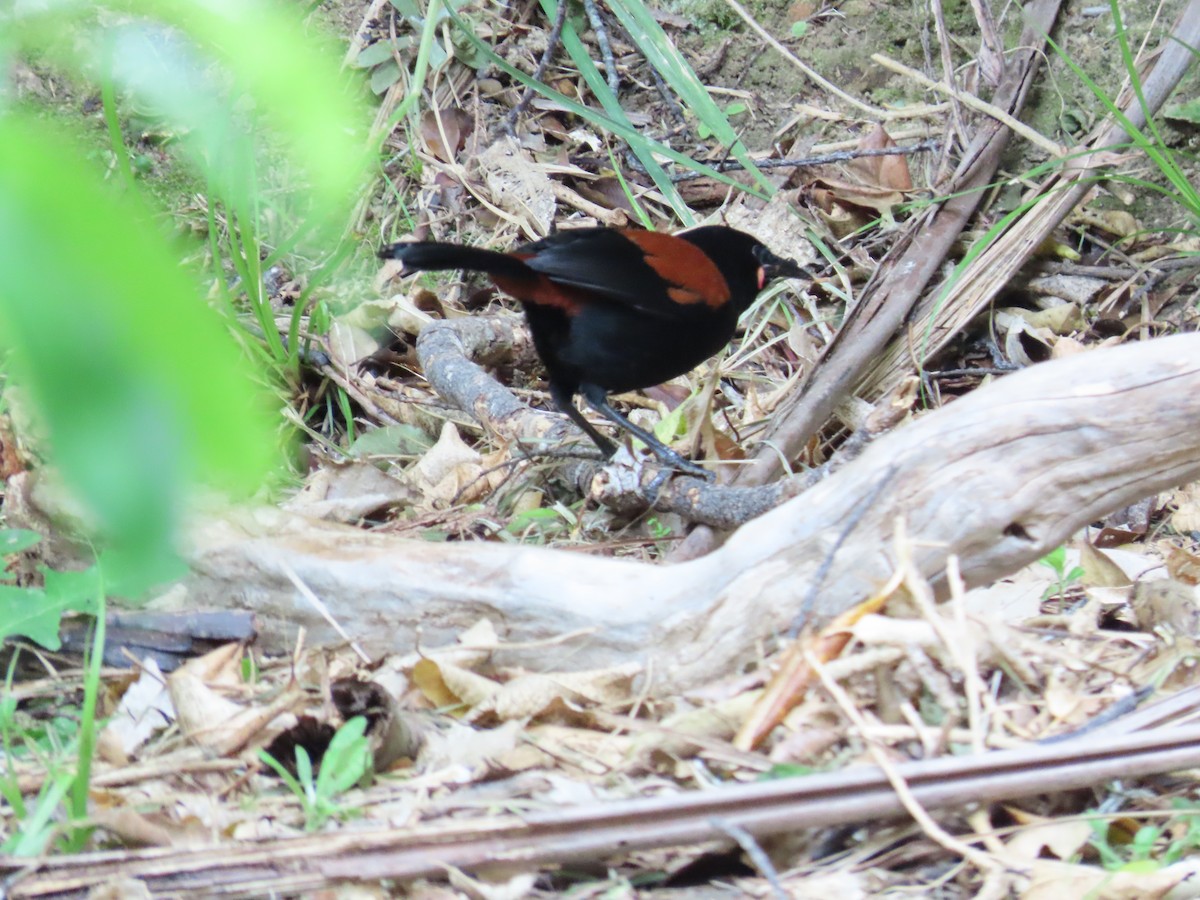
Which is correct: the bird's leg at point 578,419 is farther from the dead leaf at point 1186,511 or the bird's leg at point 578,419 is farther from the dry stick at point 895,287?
the dead leaf at point 1186,511

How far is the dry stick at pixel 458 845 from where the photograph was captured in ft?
4.13

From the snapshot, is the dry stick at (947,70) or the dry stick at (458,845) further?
the dry stick at (947,70)

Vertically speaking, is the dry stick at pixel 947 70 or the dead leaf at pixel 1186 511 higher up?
the dry stick at pixel 947 70

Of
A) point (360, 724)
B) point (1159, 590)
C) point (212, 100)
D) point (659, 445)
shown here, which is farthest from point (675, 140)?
point (212, 100)

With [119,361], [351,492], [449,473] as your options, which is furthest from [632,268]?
[119,361]

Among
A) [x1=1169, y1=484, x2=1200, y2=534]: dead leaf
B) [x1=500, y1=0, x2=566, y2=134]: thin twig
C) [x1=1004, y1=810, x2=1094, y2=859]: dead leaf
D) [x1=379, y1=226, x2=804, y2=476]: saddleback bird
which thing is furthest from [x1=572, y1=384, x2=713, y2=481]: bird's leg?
[x1=500, y1=0, x2=566, y2=134]: thin twig

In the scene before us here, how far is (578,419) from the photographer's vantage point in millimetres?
3342

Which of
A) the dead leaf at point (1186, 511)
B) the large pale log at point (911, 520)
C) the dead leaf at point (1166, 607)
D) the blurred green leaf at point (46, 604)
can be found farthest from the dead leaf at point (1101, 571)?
the blurred green leaf at point (46, 604)

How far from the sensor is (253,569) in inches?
79.7

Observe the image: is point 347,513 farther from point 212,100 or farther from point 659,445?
point 212,100

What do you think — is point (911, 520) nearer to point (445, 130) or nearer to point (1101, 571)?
point (1101, 571)

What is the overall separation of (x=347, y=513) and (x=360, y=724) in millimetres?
1278

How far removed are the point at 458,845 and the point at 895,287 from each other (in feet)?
9.61

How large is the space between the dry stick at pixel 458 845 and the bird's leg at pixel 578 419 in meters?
1.91
